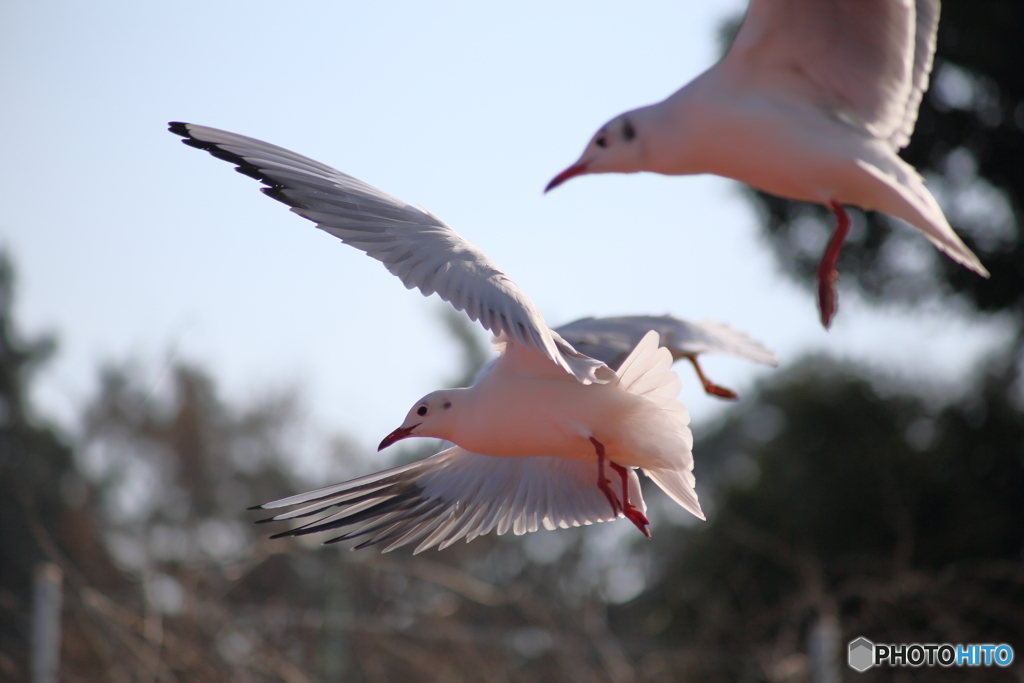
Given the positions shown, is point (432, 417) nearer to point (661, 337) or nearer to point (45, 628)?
point (661, 337)

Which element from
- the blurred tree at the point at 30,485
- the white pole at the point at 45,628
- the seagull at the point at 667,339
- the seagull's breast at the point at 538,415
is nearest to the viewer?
the seagull's breast at the point at 538,415

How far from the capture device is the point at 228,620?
336 cm

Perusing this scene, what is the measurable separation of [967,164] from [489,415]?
5212 millimetres

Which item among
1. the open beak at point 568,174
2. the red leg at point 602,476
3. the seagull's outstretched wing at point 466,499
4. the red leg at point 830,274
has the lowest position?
the seagull's outstretched wing at point 466,499

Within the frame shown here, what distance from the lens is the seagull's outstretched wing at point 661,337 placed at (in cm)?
240

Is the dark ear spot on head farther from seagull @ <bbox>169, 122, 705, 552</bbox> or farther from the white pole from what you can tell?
the white pole

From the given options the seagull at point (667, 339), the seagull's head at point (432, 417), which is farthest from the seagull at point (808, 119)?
the seagull at point (667, 339)

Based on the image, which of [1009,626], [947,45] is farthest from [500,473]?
[947,45]

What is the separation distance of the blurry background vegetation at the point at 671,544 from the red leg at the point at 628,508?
1.16 meters

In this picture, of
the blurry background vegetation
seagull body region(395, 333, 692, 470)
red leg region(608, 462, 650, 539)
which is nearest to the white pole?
the blurry background vegetation

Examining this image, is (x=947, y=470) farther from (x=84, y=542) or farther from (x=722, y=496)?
(x=84, y=542)

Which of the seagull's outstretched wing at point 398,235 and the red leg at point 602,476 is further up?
the seagull's outstretched wing at point 398,235

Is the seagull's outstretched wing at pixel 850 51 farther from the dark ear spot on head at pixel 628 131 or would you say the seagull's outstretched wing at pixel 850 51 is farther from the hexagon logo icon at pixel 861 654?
the hexagon logo icon at pixel 861 654

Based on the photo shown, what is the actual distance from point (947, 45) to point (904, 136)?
475cm
